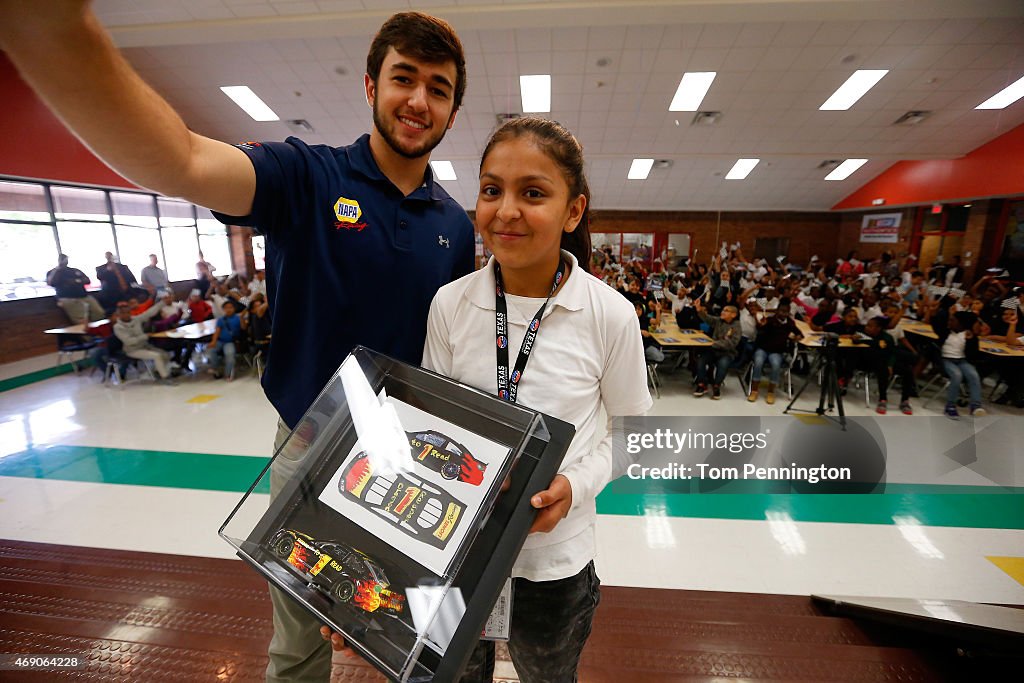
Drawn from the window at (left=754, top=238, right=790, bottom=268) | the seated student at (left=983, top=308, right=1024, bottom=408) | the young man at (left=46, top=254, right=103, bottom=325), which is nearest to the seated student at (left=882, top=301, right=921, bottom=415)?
the seated student at (left=983, top=308, right=1024, bottom=408)

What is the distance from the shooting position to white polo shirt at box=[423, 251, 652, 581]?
106 cm

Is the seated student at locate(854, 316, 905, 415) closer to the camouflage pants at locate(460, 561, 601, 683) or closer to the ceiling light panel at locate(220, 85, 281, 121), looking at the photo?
the camouflage pants at locate(460, 561, 601, 683)

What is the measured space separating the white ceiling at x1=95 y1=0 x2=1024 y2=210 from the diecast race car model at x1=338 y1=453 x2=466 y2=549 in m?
2.94

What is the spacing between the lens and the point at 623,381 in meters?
1.13

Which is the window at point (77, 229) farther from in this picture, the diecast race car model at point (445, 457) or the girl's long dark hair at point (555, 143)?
the diecast race car model at point (445, 457)

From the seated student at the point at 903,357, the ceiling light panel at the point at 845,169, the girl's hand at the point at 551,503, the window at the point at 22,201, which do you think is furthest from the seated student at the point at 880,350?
the window at the point at 22,201

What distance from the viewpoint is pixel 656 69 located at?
7.05m

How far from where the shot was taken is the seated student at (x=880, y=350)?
570 cm

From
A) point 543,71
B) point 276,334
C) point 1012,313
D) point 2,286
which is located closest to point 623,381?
point 276,334

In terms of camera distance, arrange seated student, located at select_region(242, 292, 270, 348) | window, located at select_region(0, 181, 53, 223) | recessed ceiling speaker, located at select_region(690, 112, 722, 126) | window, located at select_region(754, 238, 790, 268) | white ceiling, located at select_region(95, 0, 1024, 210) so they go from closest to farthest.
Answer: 1. window, located at select_region(0, 181, 53, 223)
2. white ceiling, located at select_region(95, 0, 1024, 210)
3. seated student, located at select_region(242, 292, 270, 348)
4. recessed ceiling speaker, located at select_region(690, 112, 722, 126)
5. window, located at select_region(754, 238, 790, 268)

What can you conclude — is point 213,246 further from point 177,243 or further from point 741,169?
point 741,169

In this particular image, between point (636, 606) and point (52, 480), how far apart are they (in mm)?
4915

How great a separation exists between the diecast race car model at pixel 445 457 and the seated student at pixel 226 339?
6.68m

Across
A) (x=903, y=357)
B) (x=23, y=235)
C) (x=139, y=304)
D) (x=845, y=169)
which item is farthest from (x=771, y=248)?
(x=23, y=235)
